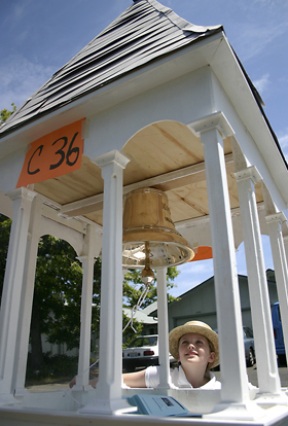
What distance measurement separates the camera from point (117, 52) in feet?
13.4

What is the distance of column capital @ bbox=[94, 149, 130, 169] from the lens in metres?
3.39

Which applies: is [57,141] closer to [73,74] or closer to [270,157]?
[73,74]

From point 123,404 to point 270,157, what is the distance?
10.5ft

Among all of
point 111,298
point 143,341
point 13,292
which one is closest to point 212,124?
point 111,298

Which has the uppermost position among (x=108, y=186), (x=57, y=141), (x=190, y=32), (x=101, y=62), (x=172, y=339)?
(x=101, y=62)

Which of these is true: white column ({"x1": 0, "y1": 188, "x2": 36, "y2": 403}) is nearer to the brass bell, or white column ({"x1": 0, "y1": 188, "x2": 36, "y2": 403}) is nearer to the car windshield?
the brass bell

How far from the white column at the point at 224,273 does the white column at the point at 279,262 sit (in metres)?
2.05

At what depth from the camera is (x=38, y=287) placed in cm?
1583

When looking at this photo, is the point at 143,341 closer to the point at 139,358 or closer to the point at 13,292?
the point at 139,358

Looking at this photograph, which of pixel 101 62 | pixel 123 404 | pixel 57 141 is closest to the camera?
pixel 123 404

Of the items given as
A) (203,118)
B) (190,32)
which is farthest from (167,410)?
(190,32)

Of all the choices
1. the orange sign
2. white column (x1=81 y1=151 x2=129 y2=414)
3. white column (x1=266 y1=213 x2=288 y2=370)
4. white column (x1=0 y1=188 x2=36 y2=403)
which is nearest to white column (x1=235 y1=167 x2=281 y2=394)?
white column (x1=266 y1=213 x2=288 y2=370)

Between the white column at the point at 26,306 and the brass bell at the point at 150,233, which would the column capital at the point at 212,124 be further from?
the white column at the point at 26,306

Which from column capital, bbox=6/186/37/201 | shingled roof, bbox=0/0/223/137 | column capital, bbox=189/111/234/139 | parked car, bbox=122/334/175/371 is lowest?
parked car, bbox=122/334/175/371
